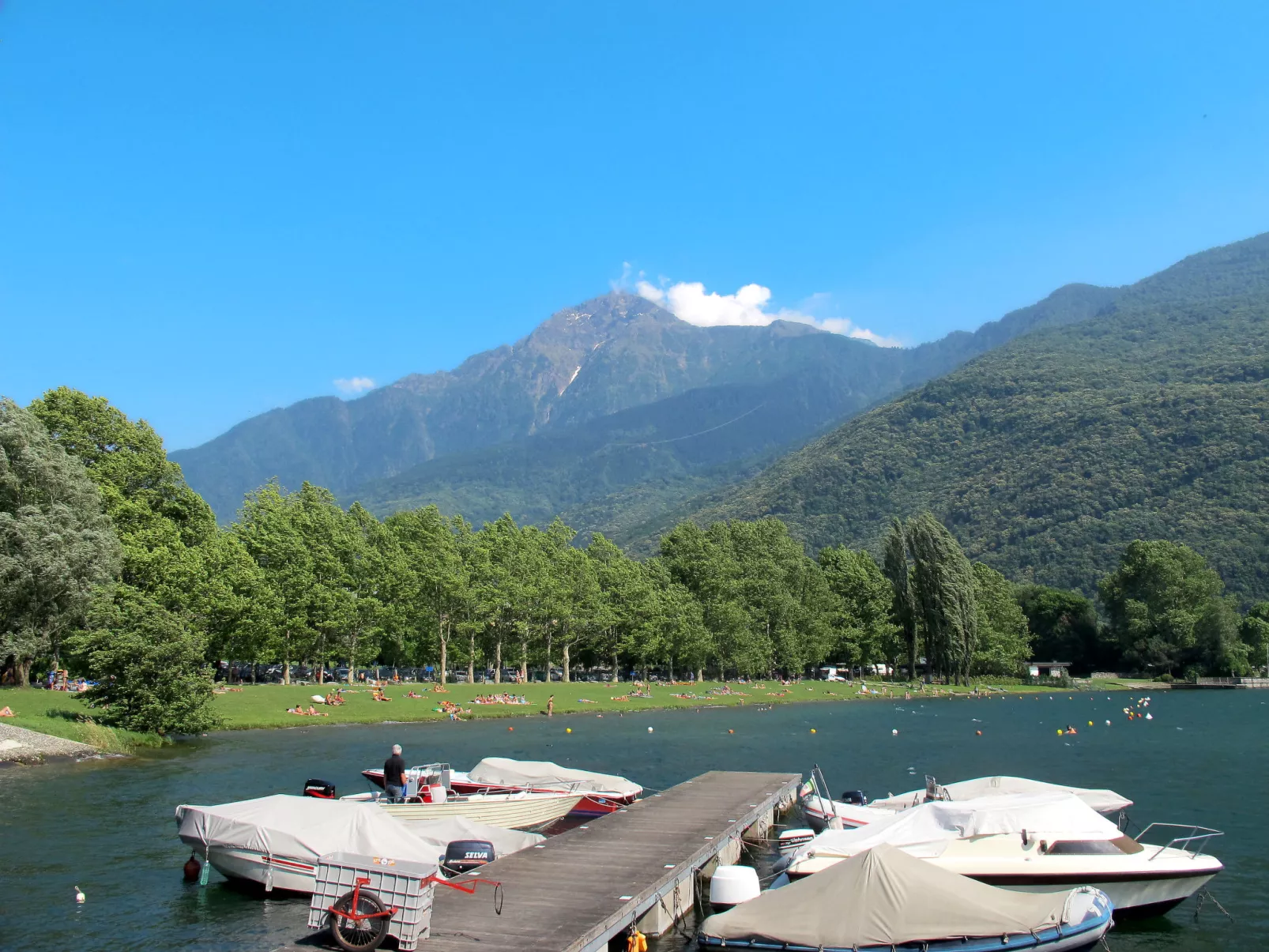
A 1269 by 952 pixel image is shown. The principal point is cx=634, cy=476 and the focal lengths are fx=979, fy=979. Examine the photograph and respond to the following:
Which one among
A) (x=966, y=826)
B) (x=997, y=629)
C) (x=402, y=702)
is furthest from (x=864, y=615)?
(x=966, y=826)

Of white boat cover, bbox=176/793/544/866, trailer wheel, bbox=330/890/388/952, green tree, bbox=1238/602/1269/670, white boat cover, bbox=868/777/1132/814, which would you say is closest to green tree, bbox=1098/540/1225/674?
green tree, bbox=1238/602/1269/670

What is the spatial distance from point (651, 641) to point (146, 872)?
7399cm

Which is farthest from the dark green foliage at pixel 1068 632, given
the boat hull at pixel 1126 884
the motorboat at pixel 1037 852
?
the boat hull at pixel 1126 884

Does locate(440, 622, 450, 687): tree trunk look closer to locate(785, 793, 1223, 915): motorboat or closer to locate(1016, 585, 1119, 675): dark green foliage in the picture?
locate(785, 793, 1223, 915): motorboat

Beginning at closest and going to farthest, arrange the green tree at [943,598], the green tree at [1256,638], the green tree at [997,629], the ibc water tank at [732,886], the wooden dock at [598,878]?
1. the wooden dock at [598,878]
2. the ibc water tank at [732,886]
3. the green tree at [943,598]
4. the green tree at [997,629]
5. the green tree at [1256,638]

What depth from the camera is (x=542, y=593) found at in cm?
8800

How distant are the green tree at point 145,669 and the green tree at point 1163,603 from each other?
12528cm

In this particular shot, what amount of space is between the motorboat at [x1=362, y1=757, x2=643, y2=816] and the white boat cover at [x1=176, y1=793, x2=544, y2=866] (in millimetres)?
7055

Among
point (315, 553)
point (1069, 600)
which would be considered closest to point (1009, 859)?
point (315, 553)

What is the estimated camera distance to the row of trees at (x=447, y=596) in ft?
161

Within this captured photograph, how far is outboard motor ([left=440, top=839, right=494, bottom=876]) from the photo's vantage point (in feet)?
66.9

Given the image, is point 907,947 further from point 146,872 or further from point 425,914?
point 146,872

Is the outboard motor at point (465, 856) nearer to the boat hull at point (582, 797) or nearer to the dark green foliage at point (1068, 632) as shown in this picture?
the boat hull at point (582, 797)

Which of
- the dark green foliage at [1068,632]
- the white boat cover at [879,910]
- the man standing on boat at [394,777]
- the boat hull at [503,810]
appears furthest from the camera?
the dark green foliage at [1068,632]
